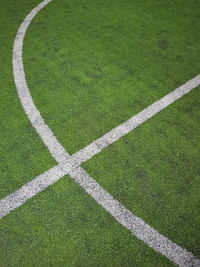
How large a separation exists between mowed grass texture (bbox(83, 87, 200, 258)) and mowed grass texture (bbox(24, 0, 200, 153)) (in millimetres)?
399

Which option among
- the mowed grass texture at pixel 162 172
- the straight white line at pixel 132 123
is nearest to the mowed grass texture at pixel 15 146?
the straight white line at pixel 132 123

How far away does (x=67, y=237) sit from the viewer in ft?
9.46

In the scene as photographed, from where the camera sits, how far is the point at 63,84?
4441mm

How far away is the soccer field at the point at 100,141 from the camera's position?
2855 mm

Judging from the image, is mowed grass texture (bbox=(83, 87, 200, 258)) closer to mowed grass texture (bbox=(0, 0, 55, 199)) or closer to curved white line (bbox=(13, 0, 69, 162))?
curved white line (bbox=(13, 0, 69, 162))

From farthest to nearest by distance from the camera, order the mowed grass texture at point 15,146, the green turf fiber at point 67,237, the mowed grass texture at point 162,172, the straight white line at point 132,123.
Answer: the straight white line at point 132,123 < the mowed grass texture at point 15,146 < the mowed grass texture at point 162,172 < the green turf fiber at point 67,237

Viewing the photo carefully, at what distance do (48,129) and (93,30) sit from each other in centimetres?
273

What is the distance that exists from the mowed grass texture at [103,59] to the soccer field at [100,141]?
0.06 ft

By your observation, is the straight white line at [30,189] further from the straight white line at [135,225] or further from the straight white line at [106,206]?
the straight white line at [135,225]

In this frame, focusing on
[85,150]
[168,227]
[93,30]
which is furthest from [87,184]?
[93,30]

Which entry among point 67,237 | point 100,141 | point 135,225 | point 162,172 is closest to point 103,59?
point 100,141

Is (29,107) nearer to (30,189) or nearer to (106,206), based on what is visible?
(30,189)

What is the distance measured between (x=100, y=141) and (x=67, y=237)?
4.25ft

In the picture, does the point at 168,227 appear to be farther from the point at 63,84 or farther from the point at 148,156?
the point at 63,84
